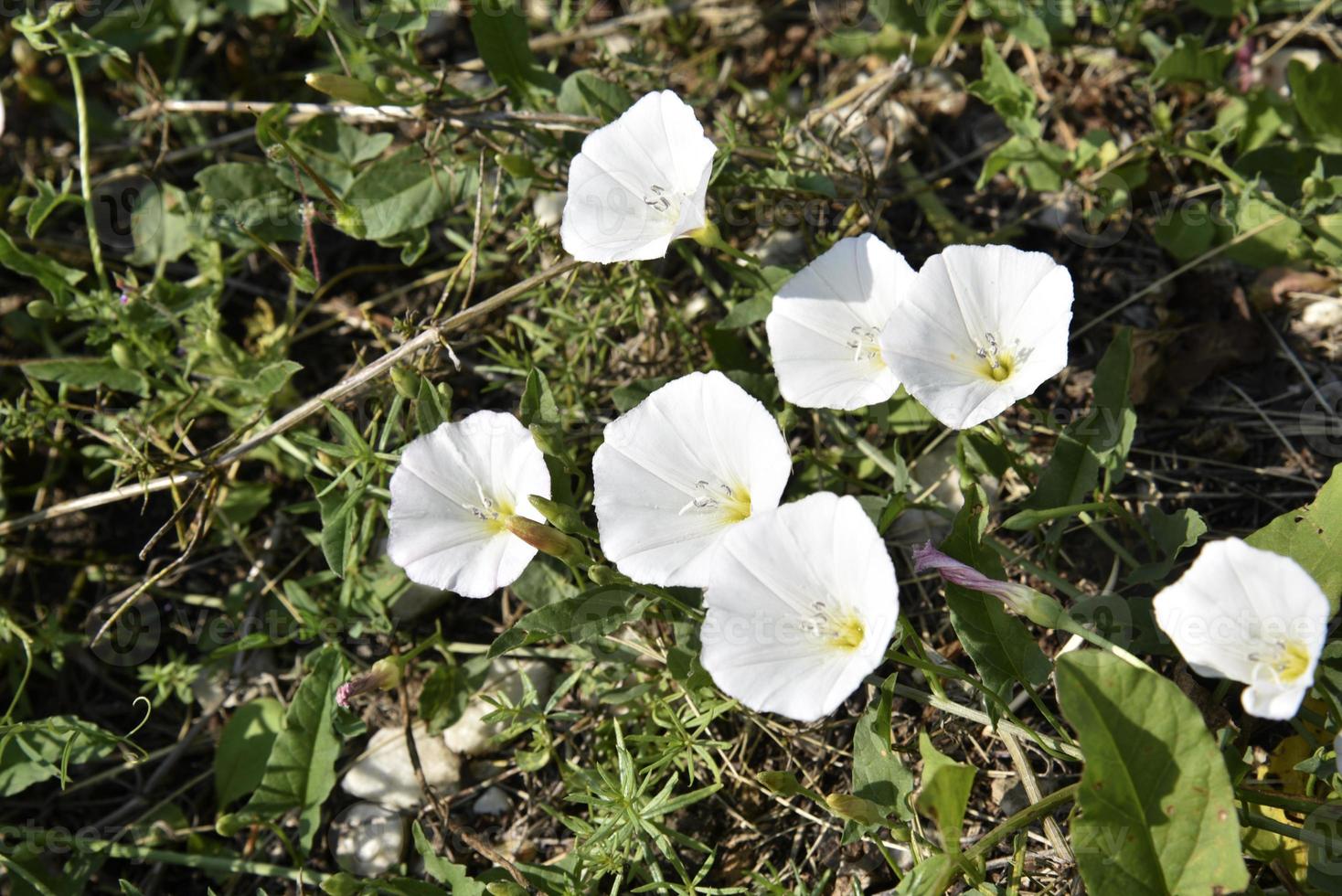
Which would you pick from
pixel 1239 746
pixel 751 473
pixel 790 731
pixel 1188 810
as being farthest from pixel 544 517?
pixel 1239 746

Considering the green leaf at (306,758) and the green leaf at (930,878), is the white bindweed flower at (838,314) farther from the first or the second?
the green leaf at (306,758)

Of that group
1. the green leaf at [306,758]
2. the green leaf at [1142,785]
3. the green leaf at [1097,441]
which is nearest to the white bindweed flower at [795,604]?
the green leaf at [1142,785]

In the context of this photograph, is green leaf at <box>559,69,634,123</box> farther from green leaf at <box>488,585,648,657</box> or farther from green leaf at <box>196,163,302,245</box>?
green leaf at <box>488,585,648,657</box>

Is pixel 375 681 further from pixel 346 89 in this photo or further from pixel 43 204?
pixel 43 204

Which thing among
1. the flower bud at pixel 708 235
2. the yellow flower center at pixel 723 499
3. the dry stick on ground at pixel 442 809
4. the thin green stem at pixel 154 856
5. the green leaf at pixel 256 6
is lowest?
the thin green stem at pixel 154 856

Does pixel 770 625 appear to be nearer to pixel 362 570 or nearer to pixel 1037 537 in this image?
pixel 1037 537

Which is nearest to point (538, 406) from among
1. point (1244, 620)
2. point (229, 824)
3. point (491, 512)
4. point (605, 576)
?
point (491, 512)
